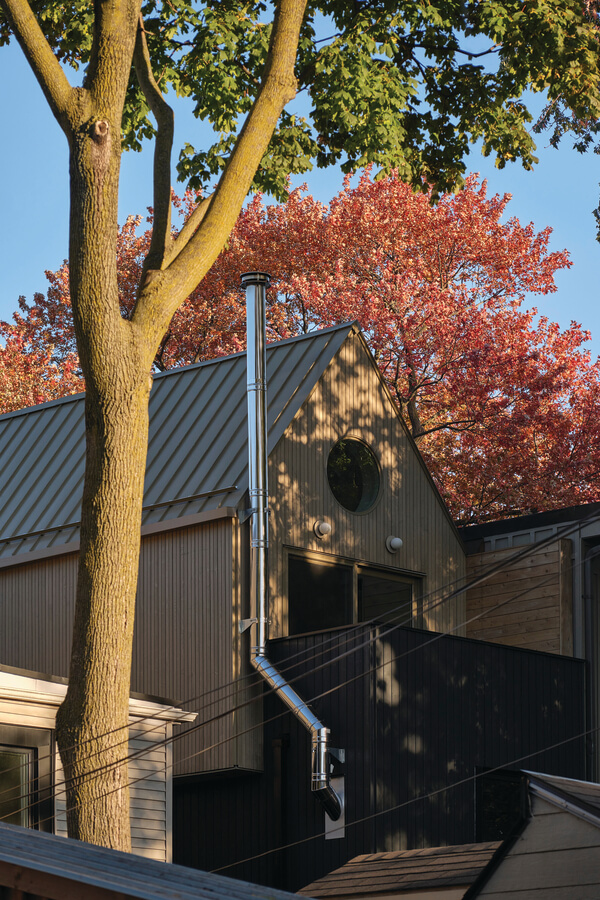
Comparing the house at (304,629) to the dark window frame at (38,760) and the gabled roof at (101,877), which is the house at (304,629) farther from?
the gabled roof at (101,877)

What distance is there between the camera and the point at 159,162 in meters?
10.1

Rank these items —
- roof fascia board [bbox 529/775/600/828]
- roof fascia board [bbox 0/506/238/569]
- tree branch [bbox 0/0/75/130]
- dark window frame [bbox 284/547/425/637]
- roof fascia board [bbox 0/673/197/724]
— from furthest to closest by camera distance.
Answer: dark window frame [bbox 284/547/425/637] → roof fascia board [bbox 0/506/238/569] → roof fascia board [bbox 0/673/197/724] → tree branch [bbox 0/0/75/130] → roof fascia board [bbox 529/775/600/828]

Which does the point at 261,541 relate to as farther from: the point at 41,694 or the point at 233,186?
the point at 233,186

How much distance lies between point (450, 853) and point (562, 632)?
220 inches

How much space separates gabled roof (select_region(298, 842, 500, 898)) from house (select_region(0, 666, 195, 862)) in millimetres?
1677

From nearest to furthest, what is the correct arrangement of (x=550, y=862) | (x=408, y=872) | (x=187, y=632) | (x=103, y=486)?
(x=550, y=862) < (x=103, y=486) < (x=408, y=872) < (x=187, y=632)

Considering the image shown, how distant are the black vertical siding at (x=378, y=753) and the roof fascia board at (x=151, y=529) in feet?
4.83

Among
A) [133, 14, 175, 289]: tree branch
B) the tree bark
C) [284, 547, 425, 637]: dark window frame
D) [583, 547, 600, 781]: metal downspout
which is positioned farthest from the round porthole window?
the tree bark

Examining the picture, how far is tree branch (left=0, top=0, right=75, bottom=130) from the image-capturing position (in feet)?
29.0

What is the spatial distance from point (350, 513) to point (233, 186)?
543cm

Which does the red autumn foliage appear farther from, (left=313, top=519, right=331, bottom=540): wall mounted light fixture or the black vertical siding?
the black vertical siding

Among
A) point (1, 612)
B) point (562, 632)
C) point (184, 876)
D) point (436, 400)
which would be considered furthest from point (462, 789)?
point (436, 400)

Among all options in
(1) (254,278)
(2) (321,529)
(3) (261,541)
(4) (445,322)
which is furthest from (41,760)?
(4) (445,322)

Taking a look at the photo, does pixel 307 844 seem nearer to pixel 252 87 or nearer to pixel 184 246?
pixel 184 246
